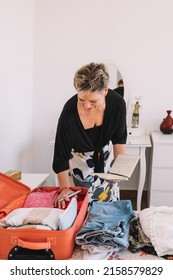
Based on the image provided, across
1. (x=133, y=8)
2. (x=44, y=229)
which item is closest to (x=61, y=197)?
(x=44, y=229)

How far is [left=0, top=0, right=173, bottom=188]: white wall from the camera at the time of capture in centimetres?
292

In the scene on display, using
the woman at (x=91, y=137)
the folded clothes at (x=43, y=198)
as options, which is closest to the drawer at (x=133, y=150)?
the woman at (x=91, y=137)

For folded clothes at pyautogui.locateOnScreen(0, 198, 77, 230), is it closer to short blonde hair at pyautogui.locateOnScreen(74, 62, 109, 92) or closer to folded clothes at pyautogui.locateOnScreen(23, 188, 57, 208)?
folded clothes at pyautogui.locateOnScreen(23, 188, 57, 208)

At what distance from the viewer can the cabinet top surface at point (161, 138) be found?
8.65ft

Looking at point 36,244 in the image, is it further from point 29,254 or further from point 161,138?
point 161,138

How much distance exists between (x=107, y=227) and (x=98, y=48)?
2352 millimetres

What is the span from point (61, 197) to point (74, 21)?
7.57 feet

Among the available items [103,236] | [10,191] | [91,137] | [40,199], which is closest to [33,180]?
[91,137]

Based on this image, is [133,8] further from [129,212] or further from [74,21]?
[129,212]

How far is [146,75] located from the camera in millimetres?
3016

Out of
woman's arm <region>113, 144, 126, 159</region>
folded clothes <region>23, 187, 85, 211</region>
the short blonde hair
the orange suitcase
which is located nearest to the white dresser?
woman's arm <region>113, 144, 126, 159</region>

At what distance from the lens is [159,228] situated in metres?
0.99

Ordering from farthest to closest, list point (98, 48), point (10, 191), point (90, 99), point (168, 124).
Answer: point (98, 48), point (168, 124), point (90, 99), point (10, 191)

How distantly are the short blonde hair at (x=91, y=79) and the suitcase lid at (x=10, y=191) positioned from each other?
499 millimetres
